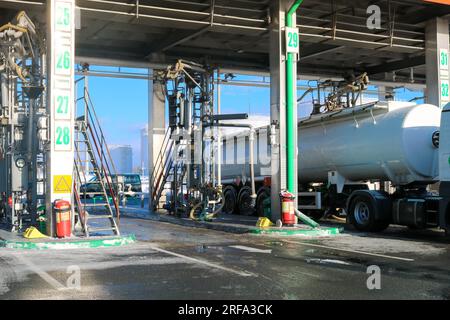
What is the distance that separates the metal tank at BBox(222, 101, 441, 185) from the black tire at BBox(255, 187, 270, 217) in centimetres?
142

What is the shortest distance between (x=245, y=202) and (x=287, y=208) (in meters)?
6.90

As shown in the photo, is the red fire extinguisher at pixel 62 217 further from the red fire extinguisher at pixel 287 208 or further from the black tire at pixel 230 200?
the black tire at pixel 230 200

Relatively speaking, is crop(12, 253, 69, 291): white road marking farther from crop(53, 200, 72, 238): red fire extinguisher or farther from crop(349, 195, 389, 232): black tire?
crop(349, 195, 389, 232): black tire

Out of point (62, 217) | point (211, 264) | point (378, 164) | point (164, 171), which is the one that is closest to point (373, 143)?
point (378, 164)

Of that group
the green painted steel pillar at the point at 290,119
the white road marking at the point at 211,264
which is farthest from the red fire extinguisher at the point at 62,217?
the green painted steel pillar at the point at 290,119

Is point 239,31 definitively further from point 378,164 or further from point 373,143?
point 378,164

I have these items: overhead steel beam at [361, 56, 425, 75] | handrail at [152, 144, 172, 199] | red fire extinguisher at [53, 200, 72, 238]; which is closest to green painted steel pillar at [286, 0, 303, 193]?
handrail at [152, 144, 172, 199]

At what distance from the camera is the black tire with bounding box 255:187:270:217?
20.1 meters

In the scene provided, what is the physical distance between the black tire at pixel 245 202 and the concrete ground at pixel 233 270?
7.82 m

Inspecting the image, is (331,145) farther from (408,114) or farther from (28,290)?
(28,290)

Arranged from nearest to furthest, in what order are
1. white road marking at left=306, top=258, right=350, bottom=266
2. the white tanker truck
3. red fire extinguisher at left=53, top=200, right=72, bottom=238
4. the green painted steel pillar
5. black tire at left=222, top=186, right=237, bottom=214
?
1. white road marking at left=306, top=258, right=350, bottom=266
2. red fire extinguisher at left=53, top=200, right=72, bottom=238
3. the white tanker truck
4. the green painted steel pillar
5. black tire at left=222, top=186, right=237, bottom=214

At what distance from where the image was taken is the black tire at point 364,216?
1573cm
